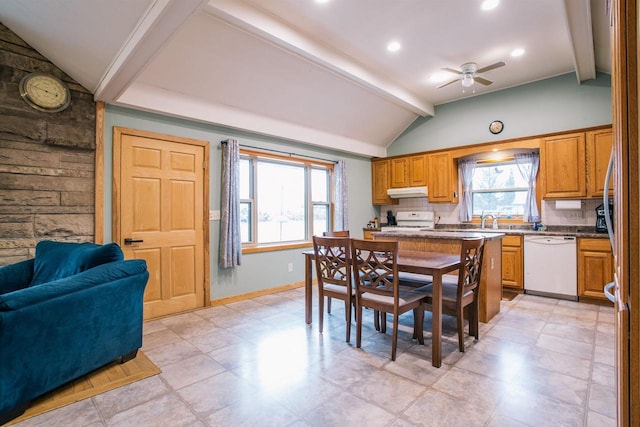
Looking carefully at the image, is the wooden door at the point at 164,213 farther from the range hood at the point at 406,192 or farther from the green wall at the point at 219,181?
the range hood at the point at 406,192

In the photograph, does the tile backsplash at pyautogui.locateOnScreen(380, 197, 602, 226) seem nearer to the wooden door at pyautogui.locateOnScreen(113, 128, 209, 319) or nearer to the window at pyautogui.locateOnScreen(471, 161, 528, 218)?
the window at pyautogui.locateOnScreen(471, 161, 528, 218)

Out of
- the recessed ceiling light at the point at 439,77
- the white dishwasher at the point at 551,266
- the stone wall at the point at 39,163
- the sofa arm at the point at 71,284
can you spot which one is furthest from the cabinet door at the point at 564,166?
the stone wall at the point at 39,163

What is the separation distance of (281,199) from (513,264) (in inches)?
140

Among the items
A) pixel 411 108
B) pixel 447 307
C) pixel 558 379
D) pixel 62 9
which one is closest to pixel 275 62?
pixel 62 9

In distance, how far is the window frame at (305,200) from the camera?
459 centimetres

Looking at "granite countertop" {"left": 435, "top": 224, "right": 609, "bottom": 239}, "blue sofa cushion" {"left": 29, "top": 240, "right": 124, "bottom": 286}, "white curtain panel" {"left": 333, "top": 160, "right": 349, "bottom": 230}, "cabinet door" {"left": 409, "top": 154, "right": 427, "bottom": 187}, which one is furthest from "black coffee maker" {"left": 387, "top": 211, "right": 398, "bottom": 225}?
"blue sofa cushion" {"left": 29, "top": 240, "right": 124, "bottom": 286}

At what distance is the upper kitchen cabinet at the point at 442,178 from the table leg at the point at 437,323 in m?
3.34

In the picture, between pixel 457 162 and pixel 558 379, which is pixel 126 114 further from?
pixel 457 162

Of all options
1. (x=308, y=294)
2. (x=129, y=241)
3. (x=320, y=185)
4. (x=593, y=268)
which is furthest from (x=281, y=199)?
(x=593, y=268)

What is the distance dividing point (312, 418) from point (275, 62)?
3574 mm

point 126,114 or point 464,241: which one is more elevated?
point 126,114

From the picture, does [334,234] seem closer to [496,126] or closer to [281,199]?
[281,199]

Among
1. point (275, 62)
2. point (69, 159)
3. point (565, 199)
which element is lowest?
point (565, 199)

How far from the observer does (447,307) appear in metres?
2.70
